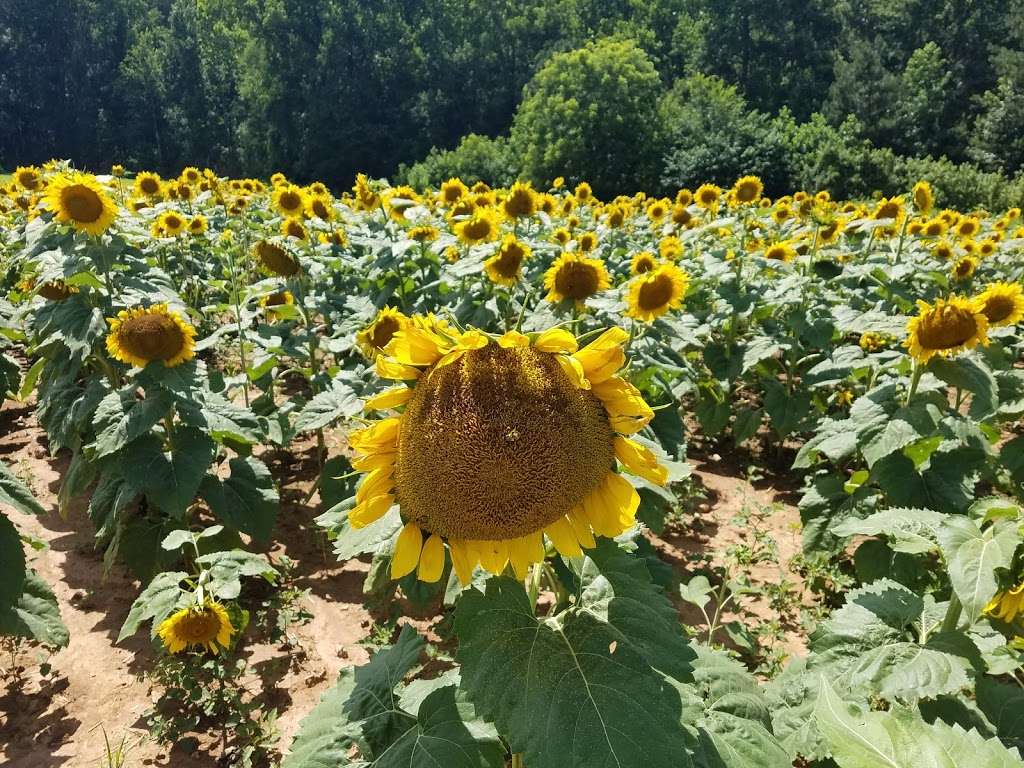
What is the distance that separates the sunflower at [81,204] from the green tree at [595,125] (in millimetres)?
23286

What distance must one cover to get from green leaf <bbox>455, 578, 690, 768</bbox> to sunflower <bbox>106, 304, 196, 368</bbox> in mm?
2484

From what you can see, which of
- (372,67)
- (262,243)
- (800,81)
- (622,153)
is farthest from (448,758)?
(800,81)

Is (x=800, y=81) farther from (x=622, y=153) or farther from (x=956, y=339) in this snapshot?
(x=956, y=339)

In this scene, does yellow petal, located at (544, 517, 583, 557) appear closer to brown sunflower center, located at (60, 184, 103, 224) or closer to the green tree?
brown sunflower center, located at (60, 184, 103, 224)

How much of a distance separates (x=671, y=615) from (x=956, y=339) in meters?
2.64

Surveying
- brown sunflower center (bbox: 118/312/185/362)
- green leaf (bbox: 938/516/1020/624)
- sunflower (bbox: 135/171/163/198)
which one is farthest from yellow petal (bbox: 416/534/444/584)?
sunflower (bbox: 135/171/163/198)

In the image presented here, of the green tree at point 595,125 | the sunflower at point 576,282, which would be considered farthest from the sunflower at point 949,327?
the green tree at point 595,125

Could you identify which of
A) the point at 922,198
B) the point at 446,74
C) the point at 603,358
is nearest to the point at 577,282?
the point at 603,358

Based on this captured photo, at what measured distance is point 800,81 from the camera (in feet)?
153

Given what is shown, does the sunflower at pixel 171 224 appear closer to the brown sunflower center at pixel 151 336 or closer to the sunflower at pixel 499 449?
the brown sunflower center at pixel 151 336

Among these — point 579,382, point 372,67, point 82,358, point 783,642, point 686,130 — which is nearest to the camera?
point 579,382

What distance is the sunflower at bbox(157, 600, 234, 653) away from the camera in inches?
111

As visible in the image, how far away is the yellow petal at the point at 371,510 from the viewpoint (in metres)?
1.24

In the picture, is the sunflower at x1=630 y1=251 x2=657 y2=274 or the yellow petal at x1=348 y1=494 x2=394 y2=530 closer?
the yellow petal at x1=348 y1=494 x2=394 y2=530
